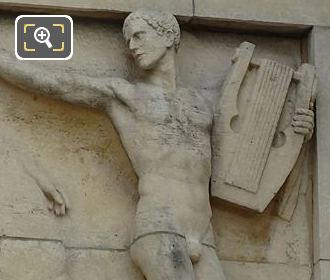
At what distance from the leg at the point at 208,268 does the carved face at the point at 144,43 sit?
97cm

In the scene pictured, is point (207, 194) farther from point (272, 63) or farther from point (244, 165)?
point (272, 63)

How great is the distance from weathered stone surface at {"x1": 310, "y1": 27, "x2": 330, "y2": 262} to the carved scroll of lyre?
0.12 metres

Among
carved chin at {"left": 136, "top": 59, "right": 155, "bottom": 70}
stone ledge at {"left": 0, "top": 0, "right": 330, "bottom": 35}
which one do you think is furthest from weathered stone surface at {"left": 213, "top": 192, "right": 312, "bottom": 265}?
stone ledge at {"left": 0, "top": 0, "right": 330, "bottom": 35}

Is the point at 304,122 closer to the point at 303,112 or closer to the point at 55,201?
the point at 303,112

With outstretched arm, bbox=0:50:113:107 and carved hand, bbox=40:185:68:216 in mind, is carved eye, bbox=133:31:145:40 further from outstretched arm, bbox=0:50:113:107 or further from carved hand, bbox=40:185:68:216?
carved hand, bbox=40:185:68:216

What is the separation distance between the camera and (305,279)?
26.0 feet

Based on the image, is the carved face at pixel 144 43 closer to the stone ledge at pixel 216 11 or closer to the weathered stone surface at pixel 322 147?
the stone ledge at pixel 216 11

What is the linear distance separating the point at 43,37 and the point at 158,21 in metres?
1.02

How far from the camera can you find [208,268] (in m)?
7.59

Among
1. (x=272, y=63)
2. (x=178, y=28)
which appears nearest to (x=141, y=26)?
(x=178, y=28)

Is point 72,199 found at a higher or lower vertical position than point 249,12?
lower

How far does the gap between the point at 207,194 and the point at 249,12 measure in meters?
1.05

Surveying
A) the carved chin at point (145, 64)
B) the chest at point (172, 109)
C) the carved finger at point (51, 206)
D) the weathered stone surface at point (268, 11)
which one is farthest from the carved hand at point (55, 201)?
the weathered stone surface at point (268, 11)

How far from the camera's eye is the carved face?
784cm
